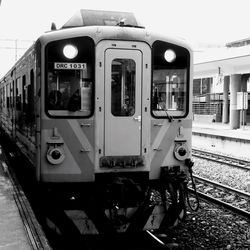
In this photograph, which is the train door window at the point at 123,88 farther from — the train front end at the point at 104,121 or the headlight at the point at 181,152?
the headlight at the point at 181,152

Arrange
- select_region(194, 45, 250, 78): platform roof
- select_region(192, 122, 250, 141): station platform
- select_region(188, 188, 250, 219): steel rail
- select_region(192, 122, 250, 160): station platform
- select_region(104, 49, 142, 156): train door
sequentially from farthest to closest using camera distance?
select_region(194, 45, 250, 78): platform roof
select_region(192, 122, 250, 141): station platform
select_region(192, 122, 250, 160): station platform
select_region(188, 188, 250, 219): steel rail
select_region(104, 49, 142, 156): train door

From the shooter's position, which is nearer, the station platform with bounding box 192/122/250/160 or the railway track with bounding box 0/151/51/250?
the railway track with bounding box 0/151/51/250

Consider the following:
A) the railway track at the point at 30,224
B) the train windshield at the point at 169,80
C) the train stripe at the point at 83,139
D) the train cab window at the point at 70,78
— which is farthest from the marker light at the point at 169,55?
the railway track at the point at 30,224

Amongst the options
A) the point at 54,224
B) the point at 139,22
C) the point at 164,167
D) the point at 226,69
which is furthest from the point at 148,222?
the point at 226,69

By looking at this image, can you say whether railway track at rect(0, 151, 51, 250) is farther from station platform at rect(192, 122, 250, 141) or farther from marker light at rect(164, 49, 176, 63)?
station platform at rect(192, 122, 250, 141)

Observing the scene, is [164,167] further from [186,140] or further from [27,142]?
[27,142]

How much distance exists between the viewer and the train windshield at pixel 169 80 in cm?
620

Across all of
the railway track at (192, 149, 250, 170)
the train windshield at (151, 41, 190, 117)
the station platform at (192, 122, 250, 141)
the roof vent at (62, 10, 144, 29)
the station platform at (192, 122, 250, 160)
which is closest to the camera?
the train windshield at (151, 41, 190, 117)

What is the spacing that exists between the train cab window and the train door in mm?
253

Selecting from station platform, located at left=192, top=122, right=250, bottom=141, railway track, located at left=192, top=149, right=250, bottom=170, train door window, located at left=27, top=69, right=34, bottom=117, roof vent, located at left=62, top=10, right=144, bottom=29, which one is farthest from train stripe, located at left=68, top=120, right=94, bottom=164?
station platform, located at left=192, top=122, right=250, bottom=141

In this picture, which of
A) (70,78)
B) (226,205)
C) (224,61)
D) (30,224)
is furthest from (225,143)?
(30,224)

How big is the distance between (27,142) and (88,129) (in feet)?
5.80

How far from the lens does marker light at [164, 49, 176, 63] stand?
20.4ft

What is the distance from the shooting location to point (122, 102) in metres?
5.99
